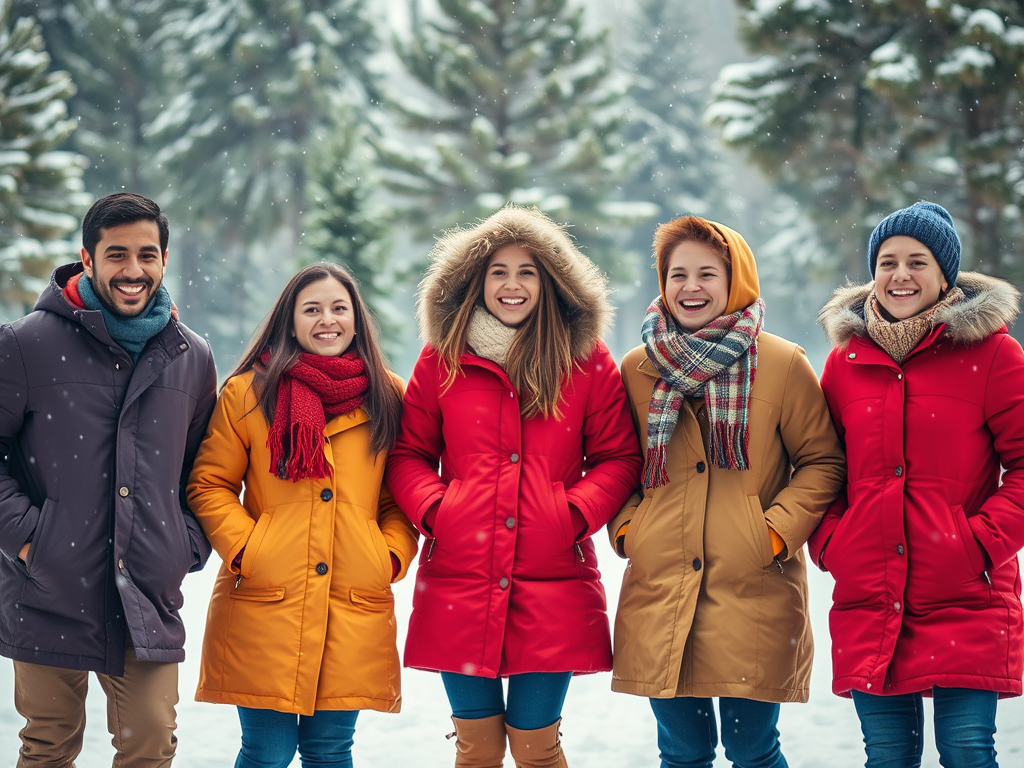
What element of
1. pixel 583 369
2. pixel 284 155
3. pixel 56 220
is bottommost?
pixel 583 369

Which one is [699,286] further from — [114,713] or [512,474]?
[114,713]

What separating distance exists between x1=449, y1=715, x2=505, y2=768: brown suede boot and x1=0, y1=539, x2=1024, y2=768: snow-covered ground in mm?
1512

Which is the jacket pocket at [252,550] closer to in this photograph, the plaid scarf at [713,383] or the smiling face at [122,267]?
the smiling face at [122,267]

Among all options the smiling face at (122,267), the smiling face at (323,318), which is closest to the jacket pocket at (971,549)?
the smiling face at (323,318)

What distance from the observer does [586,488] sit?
3590 millimetres

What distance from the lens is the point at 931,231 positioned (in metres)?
3.41

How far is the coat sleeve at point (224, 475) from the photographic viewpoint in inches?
138

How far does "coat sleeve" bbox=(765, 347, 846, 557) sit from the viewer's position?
3473 millimetres

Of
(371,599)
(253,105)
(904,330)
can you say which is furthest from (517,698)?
(253,105)

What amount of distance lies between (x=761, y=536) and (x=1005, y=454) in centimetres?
88

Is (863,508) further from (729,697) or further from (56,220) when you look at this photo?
(56,220)

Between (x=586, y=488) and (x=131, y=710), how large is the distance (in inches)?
71.0

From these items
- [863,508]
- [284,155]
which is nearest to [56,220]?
[284,155]

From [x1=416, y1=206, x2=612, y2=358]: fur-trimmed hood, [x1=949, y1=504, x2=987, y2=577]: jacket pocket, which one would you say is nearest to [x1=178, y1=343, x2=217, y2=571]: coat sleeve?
[x1=416, y1=206, x2=612, y2=358]: fur-trimmed hood
